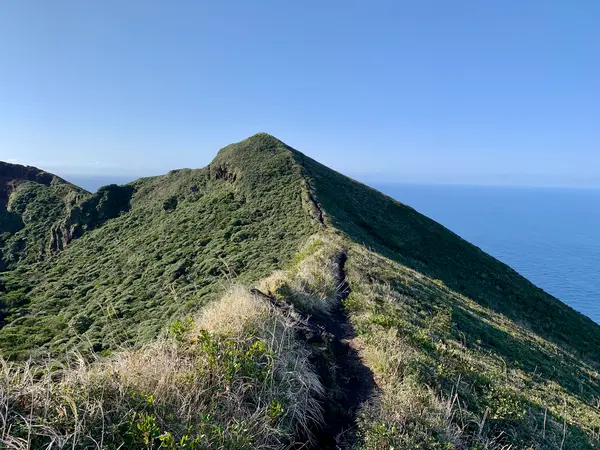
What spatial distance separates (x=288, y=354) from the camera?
16.0ft

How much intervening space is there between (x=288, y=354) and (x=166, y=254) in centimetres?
2798

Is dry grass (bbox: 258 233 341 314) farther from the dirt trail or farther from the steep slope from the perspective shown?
the steep slope

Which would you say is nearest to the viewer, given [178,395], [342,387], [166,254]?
[178,395]

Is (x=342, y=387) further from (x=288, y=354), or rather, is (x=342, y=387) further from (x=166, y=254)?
(x=166, y=254)

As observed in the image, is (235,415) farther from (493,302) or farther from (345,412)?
(493,302)

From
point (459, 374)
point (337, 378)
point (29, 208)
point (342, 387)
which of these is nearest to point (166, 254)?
point (337, 378)

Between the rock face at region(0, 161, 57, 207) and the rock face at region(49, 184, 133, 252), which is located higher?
the rock face at region(0, 161, 57, 207)

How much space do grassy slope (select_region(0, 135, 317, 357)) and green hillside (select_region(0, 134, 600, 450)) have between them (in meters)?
0.22

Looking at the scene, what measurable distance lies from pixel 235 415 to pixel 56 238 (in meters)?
52.5

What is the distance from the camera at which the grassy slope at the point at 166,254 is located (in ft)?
68.1

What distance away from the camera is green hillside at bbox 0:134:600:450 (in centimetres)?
334

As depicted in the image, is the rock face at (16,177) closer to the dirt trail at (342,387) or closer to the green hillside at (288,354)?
the green hillside at (288,354)

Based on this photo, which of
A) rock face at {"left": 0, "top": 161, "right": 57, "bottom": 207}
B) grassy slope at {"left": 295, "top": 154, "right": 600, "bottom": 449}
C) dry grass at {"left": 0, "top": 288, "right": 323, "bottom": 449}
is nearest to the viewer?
dry grass at {"left": 0, "top": 288, "right": 323, "bottom": 449}

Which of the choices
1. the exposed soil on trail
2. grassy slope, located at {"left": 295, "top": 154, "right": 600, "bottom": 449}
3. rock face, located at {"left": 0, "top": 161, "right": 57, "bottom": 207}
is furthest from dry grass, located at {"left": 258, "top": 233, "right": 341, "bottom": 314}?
rock face, located at {"left": 0, "top": 161, "right": 57, "bottom": 207}
